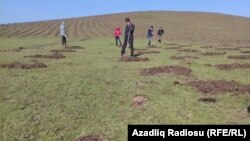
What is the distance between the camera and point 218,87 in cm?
1512

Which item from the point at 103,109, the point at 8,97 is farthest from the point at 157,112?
the point at 8,97

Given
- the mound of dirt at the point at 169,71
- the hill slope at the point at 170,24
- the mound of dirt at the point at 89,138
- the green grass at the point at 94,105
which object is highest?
the hill slope at the point at 170,24

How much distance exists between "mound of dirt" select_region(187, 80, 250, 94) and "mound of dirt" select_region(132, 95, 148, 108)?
2.39 meters

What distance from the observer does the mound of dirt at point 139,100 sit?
40.7ft

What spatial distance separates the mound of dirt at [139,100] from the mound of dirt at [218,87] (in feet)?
7.83

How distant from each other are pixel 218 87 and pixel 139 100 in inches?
138

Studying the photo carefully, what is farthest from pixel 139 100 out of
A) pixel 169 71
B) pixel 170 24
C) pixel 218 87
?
pixel 170 24

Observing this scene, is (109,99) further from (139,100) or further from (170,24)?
(170,24)

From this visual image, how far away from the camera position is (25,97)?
12898mm

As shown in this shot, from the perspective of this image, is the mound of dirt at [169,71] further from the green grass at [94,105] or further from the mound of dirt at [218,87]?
the mound of dirt at [218,87]

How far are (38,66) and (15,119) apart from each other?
9.60 meters

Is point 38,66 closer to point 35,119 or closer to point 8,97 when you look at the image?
point 8,97

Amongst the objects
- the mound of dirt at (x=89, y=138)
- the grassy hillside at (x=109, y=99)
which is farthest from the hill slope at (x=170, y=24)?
the mound of dirt at (x=89, y=138)

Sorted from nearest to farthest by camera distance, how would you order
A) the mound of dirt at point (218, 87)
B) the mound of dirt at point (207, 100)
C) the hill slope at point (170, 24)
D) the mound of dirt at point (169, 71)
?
the mound of dirt at point (207, 100), the mound of dirt at point (218, 87), the mound of dirt at point (169, 71), the hill slope at point (170, 24)
